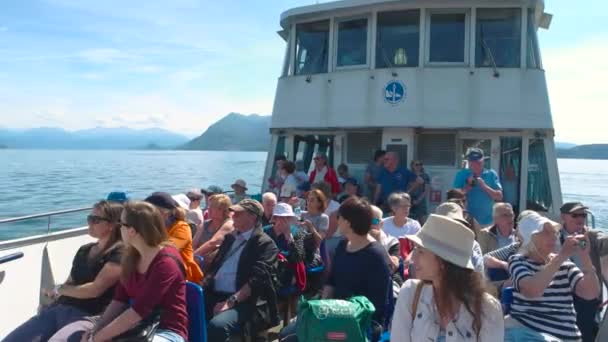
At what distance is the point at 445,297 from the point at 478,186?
12.4 feet

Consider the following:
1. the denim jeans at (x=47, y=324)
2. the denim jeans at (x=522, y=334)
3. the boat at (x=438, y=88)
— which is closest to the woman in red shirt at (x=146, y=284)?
the denim jeans at (x=47, y=324)

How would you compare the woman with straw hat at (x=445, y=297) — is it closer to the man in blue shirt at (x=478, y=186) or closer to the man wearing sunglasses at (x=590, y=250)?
the man wearing sunglasses at (x=590, y=250)

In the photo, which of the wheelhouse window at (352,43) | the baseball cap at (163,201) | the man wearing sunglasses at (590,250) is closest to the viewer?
the man wearing sunglasses at (590,250)

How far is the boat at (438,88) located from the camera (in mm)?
6812

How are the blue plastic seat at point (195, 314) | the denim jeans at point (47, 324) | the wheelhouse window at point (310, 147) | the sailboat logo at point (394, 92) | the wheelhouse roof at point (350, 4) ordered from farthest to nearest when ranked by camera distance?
the wheelhouse window at point (310, 147) < the sailboat logo at point (394, 92) < the wheelhouse roof at point (350, 4) < the denim jeans at point (47, 324) < the blue plastic seat at point (195, 314)

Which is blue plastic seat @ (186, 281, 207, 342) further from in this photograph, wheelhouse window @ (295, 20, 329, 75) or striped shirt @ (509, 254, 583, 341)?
wheelhouse window @ (295, 20, 329, 75)

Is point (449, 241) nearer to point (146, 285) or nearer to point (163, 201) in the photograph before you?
point (146, 285)

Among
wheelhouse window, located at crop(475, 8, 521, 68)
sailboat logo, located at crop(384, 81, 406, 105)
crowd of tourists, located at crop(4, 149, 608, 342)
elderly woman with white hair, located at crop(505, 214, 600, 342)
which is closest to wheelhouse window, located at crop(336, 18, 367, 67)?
sailboat logo, located at crop(384, 81, 406, 105)

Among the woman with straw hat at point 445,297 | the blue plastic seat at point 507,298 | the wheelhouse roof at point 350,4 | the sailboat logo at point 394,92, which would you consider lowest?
the blue plastic seat at point 507,298

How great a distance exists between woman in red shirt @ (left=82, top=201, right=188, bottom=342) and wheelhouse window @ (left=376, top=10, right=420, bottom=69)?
5138 millimetres

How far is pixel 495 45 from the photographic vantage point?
6.98 meters

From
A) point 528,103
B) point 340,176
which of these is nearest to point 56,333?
point 340,176

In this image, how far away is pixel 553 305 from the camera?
2842mm

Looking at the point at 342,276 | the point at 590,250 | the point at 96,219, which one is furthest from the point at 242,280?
the point at 590,250
